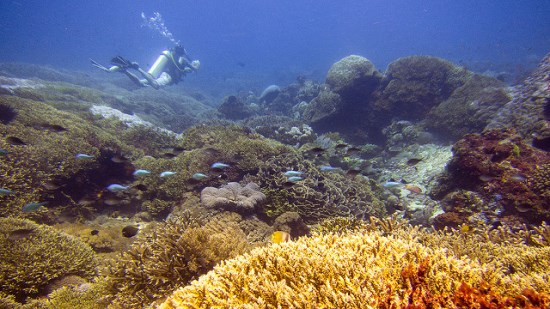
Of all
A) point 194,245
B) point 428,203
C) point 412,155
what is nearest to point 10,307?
point 194,245

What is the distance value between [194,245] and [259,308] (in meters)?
2.27

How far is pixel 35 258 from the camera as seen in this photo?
4.94 m

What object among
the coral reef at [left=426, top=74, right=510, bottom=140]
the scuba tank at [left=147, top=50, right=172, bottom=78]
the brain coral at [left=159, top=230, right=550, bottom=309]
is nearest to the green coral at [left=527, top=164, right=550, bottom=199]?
the brain coral at [left=159, top=230, right=550, bottom=309]

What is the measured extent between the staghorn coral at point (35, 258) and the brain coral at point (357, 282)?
13.6 ft

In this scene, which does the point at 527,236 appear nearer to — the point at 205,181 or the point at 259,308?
the point at 259,308

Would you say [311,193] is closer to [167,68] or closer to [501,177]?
[501,177]

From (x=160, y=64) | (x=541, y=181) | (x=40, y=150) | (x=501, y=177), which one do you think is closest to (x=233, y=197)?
(x=40, y=150)

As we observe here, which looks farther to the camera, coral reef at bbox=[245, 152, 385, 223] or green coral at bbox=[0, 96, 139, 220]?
coral reef at bbox=[245, 152, 385, 223]

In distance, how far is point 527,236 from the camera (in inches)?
206

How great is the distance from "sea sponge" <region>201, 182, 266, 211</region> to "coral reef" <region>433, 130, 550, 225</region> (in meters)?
5.54

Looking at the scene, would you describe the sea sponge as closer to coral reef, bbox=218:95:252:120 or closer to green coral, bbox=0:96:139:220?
green coral, bbox=0:96:139:220

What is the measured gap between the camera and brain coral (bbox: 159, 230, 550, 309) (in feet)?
6.88

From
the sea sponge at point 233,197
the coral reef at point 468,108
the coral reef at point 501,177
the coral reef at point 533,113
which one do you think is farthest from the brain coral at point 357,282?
the coral reef at point 468,108

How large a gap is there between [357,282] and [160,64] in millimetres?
26652
